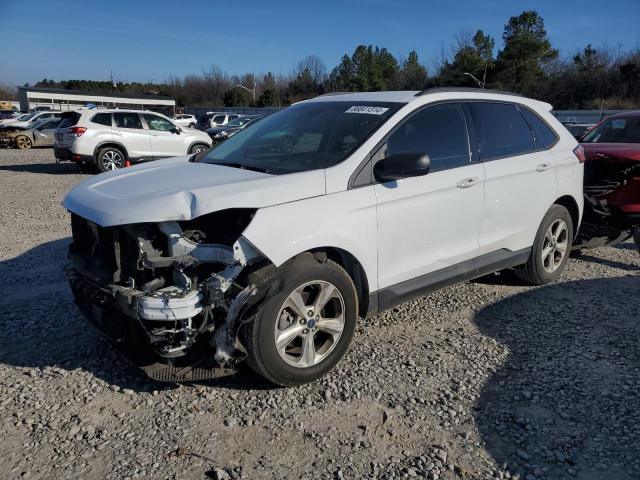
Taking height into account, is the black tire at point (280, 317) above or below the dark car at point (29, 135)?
below

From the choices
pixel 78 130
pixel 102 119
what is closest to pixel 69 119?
pixel 78 130

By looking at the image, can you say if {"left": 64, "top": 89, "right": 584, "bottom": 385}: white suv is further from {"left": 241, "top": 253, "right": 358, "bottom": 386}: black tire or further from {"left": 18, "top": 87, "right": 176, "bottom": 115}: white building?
{"left": 18, "top": 87, "right": 176, "bottom": 115}: white building

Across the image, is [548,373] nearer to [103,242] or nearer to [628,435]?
[628,435]

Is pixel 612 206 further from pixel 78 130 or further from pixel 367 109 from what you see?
pixel 78 130

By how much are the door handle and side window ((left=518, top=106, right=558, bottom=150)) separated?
3.91 feet

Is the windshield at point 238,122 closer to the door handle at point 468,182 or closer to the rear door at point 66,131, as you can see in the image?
the rear door at point 66,131

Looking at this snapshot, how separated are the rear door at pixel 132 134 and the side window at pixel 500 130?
11926mm

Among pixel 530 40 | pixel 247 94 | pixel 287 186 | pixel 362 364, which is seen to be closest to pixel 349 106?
pixel 287 186

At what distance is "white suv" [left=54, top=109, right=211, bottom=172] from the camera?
1407 cm

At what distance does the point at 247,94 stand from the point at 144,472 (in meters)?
92.5

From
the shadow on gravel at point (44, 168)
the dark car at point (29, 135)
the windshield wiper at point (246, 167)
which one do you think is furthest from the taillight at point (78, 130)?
the windshield wiper at point (246, 167)

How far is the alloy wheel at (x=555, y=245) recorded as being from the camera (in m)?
→ 5.25

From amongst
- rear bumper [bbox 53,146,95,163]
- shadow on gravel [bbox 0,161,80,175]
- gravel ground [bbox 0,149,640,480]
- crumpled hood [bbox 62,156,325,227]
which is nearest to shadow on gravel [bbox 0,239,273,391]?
gravel ground [bbox 0,149,640,480]

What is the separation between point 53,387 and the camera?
340 centimetres
